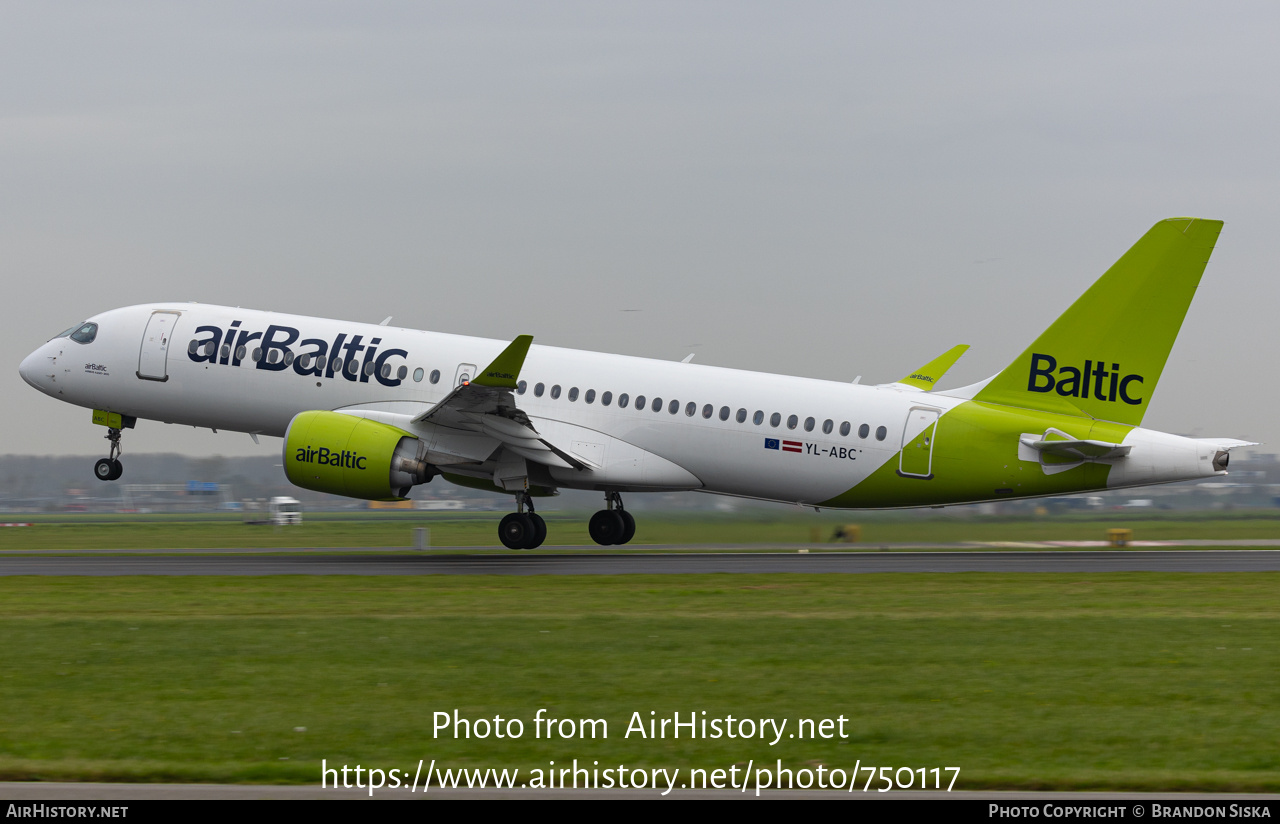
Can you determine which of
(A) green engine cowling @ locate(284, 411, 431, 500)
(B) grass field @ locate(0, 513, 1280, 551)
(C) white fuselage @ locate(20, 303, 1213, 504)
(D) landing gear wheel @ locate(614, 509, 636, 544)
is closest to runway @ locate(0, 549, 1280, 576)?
(B) grass field @ locate(0, 513, 1280, 551)

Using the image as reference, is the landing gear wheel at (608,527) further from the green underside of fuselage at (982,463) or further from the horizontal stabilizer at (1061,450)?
the horizontal stabilizer at (1061,450)

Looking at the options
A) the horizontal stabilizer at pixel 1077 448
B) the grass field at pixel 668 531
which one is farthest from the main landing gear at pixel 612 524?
the horizontal stabilizer at pixel 1077 448

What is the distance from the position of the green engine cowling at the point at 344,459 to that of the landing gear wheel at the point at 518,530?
3.13m

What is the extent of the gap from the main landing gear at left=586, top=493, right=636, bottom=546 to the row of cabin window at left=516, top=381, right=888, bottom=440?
3.36m

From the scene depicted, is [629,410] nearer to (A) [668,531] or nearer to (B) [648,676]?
(A) [668,531]

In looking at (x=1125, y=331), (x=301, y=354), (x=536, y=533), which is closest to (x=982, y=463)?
(x=1125, y=331)

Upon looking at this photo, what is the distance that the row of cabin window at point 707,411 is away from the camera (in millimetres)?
30516

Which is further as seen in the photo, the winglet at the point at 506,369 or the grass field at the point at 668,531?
the grass field at the point at 668,531

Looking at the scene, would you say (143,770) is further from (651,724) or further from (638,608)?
(638,608)

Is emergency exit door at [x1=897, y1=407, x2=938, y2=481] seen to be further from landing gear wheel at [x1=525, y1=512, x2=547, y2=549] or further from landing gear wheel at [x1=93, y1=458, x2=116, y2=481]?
landing gear wheel at [x1=93, y1=458, x2=116, y2=481]

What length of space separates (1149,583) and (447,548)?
19726 millimetres

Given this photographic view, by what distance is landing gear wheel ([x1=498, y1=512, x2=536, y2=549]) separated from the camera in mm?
31672

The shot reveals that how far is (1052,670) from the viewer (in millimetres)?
14039
